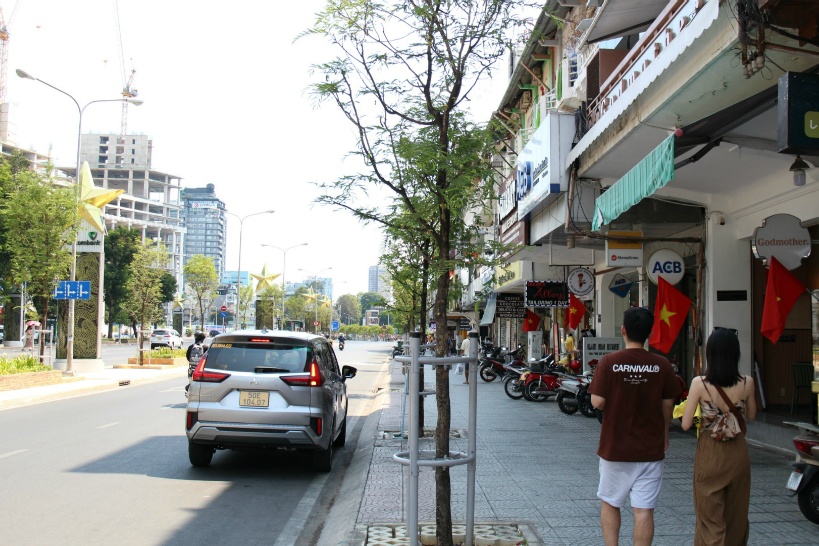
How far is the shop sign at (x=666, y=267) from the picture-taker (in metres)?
12.1

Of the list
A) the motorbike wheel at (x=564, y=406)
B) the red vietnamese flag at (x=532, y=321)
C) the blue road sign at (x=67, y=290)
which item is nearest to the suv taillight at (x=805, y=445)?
the motorbike wheel at (x=564, y=406)

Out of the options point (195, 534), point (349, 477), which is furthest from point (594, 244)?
point (195, 534)

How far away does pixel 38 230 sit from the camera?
2264 centimetres

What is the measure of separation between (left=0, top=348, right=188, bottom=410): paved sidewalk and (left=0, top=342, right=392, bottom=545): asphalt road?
4072mm

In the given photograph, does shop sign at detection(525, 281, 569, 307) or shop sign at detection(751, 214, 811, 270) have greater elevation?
shop sign at detection(751, 214, 811, 270)

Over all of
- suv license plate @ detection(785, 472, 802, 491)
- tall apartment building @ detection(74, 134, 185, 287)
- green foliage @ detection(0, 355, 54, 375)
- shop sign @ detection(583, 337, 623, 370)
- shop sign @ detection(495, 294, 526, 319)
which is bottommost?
green foliage @ detection(0, 355, 54, 375)

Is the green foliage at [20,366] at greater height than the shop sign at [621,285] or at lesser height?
lesser

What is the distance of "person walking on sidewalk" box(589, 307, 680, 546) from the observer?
4594mm

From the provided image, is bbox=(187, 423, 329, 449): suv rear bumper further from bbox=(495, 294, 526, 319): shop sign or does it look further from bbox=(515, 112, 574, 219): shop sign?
bbox=(495, 294, 526, 319): shop sign

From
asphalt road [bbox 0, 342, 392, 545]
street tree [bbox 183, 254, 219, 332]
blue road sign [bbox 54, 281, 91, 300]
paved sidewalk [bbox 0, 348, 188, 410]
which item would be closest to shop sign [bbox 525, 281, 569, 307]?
asphalt road [bbox 0, 342, 392, 545]

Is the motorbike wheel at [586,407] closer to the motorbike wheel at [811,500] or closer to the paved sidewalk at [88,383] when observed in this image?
the motorbike wheel at [811,500]

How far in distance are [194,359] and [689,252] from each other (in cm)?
1060

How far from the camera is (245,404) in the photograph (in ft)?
28.3

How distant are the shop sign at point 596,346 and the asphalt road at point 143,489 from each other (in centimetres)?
559
